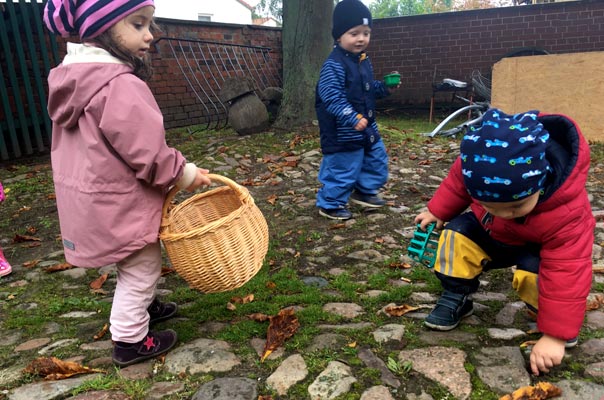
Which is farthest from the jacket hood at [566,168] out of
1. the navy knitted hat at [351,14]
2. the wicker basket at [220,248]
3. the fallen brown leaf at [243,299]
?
the navy knitted hat at [351,14]

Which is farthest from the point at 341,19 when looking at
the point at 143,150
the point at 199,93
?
the point at 199,93

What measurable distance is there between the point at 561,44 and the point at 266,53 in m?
5.85

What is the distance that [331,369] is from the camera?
193cm

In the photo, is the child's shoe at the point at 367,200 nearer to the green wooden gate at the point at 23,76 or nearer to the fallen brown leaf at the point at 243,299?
the fallen brown leaf at the point at 243,299

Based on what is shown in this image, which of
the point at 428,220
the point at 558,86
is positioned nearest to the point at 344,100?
the point at 428,220

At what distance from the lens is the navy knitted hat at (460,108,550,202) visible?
5.41 ft

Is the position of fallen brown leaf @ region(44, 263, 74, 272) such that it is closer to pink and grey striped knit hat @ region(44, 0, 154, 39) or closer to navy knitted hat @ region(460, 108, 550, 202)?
pink and grey striped knit hat @ region(44, 0, 154, 39)

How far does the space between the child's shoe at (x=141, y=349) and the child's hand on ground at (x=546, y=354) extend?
4.73ft

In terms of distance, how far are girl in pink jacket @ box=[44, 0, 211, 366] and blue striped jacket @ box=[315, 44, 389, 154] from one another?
1.93m

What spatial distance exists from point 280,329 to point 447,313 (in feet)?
2.38

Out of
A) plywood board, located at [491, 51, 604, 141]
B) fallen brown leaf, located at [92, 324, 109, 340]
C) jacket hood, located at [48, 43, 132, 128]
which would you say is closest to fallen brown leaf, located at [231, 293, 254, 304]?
fallen brown leaf, located at [92, 324, 109, 340]

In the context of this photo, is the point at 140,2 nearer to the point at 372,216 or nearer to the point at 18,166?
the point at 372,216

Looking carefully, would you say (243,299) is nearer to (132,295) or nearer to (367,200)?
(132,295)

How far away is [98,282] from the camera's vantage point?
10.1 feet
